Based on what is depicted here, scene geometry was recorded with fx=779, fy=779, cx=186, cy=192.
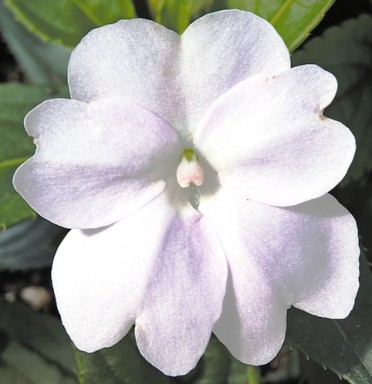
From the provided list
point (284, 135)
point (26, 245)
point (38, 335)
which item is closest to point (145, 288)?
point (284, 135)

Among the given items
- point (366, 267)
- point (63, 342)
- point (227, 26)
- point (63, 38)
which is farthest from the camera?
point (63, 342)

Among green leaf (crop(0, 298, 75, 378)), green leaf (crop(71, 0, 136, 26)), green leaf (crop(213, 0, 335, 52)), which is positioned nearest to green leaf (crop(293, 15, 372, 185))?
green leaf (crop(213, 0, 335, 52))

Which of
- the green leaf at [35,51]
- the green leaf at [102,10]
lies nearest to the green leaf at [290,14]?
the green leaf at [102,10]

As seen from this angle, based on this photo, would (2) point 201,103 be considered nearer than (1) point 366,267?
Yes

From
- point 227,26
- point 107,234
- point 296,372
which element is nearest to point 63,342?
point 296,372

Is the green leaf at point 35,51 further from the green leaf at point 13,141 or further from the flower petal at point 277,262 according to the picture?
the flower petal at point 277,262

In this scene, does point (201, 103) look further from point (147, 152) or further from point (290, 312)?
point (290, 312)

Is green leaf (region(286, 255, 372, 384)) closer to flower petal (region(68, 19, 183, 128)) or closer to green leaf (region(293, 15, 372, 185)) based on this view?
green leaf (region(293, 15, 372, 185))
